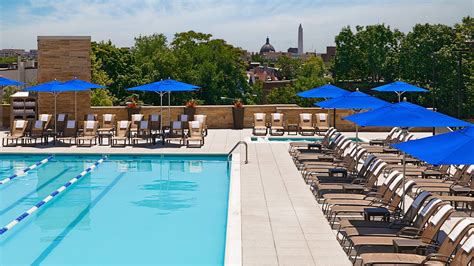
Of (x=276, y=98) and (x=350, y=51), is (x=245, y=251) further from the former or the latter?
(x=276, y=98)

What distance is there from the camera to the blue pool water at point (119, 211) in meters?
9.55

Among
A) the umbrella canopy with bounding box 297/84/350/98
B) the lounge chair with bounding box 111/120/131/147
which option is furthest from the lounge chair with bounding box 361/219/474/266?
the lounge chair with bounding box 111/120/131/147

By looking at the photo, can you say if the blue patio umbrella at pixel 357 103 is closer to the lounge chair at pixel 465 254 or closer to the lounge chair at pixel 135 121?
the lounge chair at pixel 135 121

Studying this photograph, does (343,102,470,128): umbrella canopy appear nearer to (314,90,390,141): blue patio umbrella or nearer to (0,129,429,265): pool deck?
(0,129,429,265): pool deck

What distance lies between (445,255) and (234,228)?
11.8ft

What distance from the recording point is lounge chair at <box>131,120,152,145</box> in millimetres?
20469

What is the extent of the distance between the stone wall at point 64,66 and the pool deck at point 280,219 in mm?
4739

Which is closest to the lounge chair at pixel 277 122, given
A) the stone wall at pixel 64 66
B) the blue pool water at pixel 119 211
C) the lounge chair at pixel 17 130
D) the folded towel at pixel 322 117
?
the folded towel at pixel 322 117

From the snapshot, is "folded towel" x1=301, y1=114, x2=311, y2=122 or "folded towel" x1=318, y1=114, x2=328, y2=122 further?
"folded towel" x1=301, y1=114, x2=311, y2=122

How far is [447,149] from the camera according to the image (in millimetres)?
6977

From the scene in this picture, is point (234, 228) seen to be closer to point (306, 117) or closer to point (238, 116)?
point (306, 117)

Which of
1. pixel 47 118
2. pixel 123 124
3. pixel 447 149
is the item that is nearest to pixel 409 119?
pixel 447 149

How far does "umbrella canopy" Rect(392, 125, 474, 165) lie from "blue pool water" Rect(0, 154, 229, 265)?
3331 mm

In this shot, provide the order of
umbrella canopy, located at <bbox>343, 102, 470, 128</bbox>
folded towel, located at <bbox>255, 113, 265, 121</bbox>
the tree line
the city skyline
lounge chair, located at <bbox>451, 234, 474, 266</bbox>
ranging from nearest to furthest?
lounge chair, located at <bbox>451, 234, 474, 266</bbox> < umbrella canopy, located at <bbox>343, 102, 470, 128</bbox> < folded towel, located at <bbox>255, 113, 265, 121</bbox> < the city skyline < the tree line
